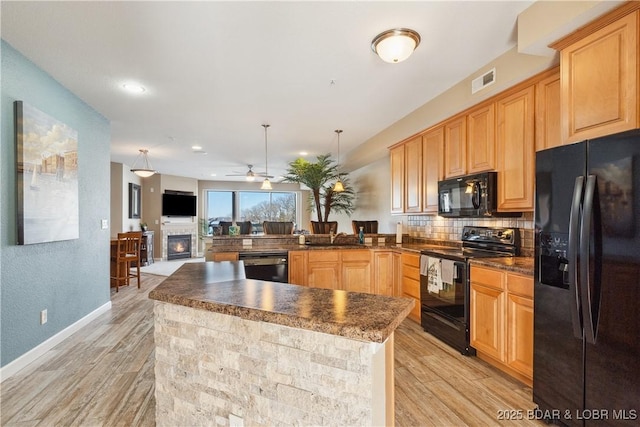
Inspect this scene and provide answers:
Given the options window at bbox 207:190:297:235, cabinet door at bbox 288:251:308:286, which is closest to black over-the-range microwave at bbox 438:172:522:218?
cabinet door at bbox 288:251:308:286

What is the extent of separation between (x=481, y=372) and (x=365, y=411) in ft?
7.01

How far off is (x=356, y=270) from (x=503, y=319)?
84.6 inches

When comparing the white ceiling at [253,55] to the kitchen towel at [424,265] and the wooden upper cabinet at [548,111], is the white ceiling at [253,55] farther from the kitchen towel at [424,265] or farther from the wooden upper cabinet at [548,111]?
the kitchen towel at [424,265]

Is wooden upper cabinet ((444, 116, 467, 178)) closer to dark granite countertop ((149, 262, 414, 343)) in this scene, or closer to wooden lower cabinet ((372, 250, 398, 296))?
wooden lower cabinet ((372, 250, 398, 296))

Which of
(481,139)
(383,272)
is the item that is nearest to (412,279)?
(383,272)

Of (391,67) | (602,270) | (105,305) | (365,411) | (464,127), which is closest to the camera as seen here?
(365,411)

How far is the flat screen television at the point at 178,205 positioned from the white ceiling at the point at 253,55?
207 inches

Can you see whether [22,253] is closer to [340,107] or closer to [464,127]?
[340,107]

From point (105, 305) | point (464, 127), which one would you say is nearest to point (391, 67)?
point (464, 127)

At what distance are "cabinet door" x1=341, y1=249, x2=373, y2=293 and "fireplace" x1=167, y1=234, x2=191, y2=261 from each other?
7233 mm

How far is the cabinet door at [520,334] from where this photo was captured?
86.9 inches

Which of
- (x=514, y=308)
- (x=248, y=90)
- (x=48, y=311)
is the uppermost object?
(x=248, y=90)

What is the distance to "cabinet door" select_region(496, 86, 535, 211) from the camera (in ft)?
8.41

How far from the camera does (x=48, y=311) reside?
9.91 feet
